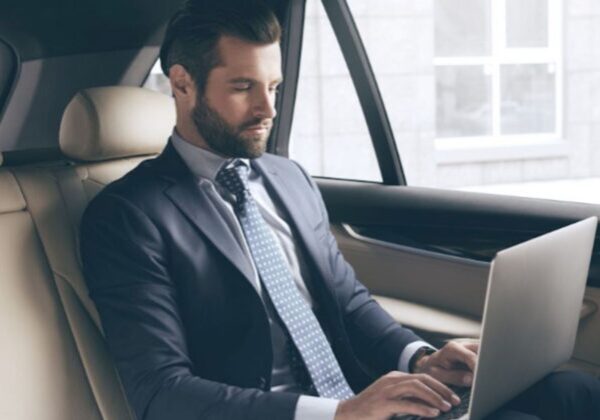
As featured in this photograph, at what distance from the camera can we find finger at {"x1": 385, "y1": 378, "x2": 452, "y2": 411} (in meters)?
1.30

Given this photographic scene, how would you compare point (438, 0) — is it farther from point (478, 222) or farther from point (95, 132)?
point (95, 132)

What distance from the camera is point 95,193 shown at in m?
1.79

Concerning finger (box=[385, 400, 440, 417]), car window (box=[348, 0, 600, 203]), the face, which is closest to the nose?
the face

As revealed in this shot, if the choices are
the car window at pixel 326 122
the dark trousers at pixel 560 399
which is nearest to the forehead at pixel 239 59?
the dark trousers at pixel 560 399

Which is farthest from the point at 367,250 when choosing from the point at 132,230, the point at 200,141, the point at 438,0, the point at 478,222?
the point at 438,0

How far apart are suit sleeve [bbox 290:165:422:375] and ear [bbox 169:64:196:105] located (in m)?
0.38

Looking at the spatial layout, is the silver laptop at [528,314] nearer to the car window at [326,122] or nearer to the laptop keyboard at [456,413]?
the laptop keyboard at [456,413]

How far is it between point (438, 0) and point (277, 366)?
4.07 metres

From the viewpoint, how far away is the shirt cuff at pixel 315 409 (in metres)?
1.37

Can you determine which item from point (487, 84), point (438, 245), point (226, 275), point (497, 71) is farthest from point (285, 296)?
point (487, 84)

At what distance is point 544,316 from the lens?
53.7 inches

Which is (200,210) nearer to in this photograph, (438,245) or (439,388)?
(439,388)

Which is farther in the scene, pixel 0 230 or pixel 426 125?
pixel 426 125

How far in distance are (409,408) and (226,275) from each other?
0.42 m
